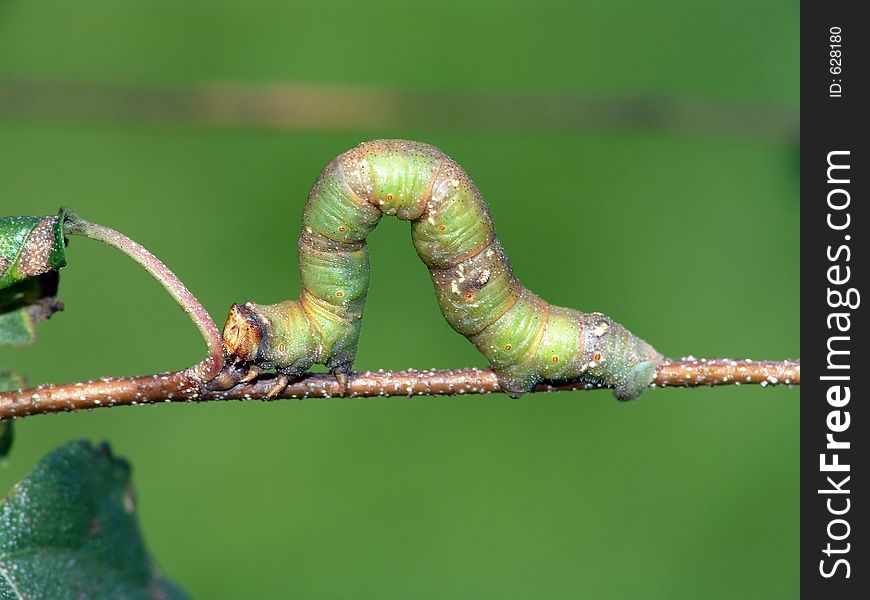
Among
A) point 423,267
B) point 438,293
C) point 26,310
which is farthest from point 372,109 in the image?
point 26,310

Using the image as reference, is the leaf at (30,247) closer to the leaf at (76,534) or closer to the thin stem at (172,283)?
the thin stem at (172,283)

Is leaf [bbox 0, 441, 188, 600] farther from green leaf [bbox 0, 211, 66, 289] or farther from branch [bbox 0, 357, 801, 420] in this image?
green leaf [bbox 0, 211, 66, 289]

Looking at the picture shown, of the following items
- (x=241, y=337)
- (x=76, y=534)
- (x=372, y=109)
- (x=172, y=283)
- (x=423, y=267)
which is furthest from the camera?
(x=423, y=267)

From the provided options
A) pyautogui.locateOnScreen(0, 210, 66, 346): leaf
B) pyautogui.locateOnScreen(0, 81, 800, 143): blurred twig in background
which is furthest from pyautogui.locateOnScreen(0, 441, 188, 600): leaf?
pyautogui.locateOnScreen(0, 81, 800, 143): blurred twig in background

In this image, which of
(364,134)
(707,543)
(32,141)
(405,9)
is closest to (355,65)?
(405,9)

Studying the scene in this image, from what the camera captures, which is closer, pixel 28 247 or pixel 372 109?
pixel 28 247

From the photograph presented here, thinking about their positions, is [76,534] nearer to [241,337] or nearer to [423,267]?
[241,337]
